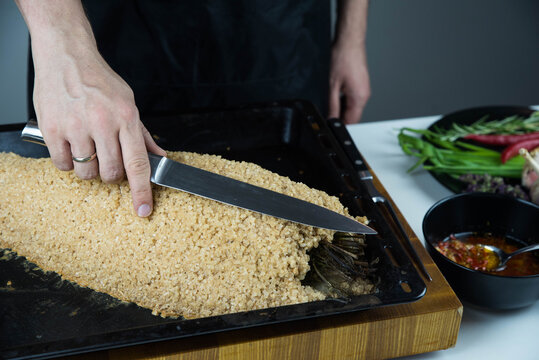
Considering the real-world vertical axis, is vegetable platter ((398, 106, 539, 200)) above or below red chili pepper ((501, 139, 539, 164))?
below

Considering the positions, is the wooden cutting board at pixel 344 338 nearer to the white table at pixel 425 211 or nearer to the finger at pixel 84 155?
the white table at pixel 425 211

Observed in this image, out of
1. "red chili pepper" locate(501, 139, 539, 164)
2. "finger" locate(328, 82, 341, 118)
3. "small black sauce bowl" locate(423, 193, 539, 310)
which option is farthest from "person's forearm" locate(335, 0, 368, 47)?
"small black sauce bowl" locate(423, 193, 539, 310)

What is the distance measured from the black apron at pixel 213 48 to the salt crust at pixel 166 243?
0.52 m

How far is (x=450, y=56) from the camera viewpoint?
3268 millimetres

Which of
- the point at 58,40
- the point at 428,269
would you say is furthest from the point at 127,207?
the point at 428,269

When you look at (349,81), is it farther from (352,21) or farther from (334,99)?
(352,21)

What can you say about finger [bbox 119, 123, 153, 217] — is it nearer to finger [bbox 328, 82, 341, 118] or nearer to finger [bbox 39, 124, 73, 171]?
finger [bbox 39, 124, 73, 171]

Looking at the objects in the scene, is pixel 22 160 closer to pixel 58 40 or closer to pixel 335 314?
pixel 58 40

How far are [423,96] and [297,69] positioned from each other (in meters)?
1.90

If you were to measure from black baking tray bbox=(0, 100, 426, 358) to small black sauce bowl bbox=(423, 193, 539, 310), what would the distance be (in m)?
0.10

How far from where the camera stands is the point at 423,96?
326 centimetres

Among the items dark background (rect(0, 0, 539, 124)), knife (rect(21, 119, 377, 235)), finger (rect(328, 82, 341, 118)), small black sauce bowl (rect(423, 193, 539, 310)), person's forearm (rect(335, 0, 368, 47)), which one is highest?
person's forearm (rect(335, 0, 368, 47))

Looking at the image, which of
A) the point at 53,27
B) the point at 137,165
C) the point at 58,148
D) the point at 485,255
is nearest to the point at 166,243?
the point at 137,165

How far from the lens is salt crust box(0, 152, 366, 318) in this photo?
2.97ft
